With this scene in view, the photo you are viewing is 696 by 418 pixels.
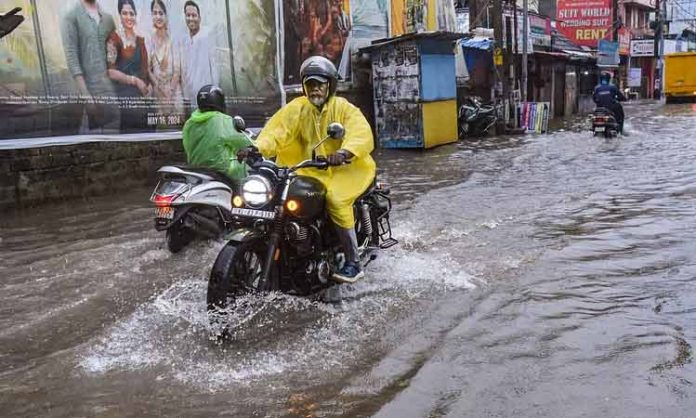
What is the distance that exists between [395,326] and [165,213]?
8.52 ft

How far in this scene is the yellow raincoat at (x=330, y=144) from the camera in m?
4.60

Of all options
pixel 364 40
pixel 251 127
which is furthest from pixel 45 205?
pixel 364 40

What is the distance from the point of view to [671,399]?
3328mm

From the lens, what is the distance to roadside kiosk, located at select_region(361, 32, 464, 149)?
15.9m

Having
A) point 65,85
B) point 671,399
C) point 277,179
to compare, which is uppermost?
point 65,85

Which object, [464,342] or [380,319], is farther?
[380,319]

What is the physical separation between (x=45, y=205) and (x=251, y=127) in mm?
4303

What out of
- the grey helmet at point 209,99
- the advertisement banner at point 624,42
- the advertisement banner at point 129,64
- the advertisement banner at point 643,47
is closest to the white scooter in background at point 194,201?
the grey helmet at point 209,99

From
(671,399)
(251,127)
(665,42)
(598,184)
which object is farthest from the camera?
(665,42)

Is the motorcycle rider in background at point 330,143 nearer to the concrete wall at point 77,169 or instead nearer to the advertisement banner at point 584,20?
the concrete wall at point 77,169

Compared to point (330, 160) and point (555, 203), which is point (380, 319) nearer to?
point (330, 160)

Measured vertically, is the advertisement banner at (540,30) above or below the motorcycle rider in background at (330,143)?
above

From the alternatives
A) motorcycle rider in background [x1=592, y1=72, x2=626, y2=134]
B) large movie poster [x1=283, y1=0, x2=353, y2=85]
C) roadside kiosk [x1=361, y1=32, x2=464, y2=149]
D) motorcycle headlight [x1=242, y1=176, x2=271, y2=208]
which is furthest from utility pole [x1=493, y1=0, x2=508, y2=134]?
motorcycle headlight [x1=242, y1=176, x2=271, y2=208]

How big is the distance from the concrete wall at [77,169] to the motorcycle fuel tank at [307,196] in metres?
5.60
